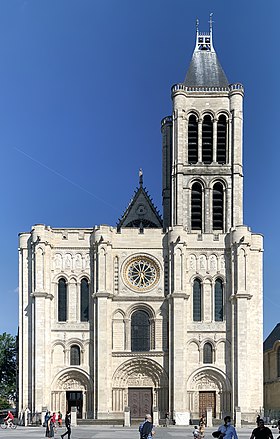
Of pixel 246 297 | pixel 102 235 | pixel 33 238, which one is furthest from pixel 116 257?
pixel 246 297

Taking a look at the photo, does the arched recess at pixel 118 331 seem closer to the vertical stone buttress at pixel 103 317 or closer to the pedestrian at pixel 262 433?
the vertical stone buttress at pixel 103 317

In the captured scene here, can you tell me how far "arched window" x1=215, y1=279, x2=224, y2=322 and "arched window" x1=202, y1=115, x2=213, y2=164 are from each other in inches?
392

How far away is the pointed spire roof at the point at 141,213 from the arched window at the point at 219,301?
8.77 meters

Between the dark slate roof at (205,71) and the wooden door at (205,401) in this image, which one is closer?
→ the wooden door at (205,401)

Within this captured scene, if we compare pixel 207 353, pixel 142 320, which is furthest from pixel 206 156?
pixel 207 353

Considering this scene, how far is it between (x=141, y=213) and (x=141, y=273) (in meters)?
7.99

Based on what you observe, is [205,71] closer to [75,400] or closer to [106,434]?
[75,400]

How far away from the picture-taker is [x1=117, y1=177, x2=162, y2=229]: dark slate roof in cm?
6750

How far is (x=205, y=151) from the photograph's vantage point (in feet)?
212

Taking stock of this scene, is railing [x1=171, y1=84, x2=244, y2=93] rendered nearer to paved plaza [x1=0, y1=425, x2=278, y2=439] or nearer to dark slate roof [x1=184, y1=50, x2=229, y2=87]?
dark slate roof [x1=184, y1=50, x2=229, y2=87]

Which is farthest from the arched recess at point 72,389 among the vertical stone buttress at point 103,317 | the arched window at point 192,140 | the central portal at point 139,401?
the arched window at point 192,140

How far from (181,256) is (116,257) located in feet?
16.0

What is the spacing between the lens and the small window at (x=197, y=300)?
2378 inches

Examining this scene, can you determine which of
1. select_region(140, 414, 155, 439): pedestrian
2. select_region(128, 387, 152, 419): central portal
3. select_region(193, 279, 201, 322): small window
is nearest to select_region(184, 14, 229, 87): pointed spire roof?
select_region(193, 279, 201, 322): small window
